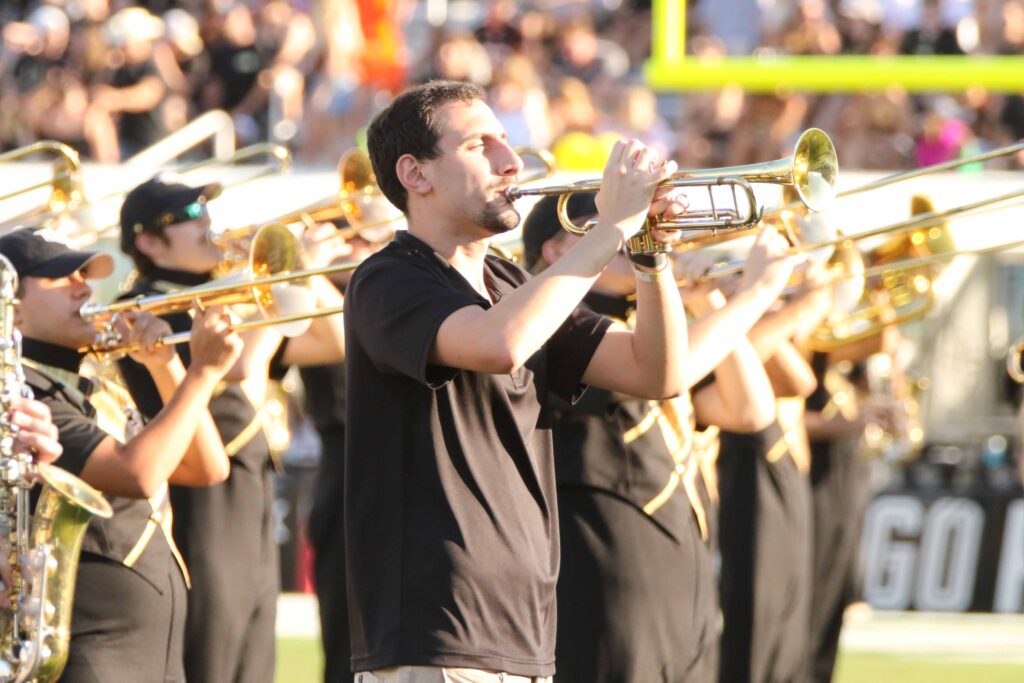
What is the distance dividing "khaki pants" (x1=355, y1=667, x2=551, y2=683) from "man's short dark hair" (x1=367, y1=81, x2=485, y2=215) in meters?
0.90

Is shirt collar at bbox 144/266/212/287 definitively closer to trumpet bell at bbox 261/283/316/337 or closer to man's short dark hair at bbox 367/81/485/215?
trumpet bell at bbox 261/283/316/337

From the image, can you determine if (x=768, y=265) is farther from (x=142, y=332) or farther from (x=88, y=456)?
(x=88, y=456)

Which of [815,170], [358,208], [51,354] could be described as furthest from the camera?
[358,208]

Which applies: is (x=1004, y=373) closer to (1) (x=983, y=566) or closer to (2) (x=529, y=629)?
(1) (x=983, y=566)

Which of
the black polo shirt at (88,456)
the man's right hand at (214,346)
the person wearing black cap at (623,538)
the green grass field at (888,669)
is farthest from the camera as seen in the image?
the green grass field at (888,669)

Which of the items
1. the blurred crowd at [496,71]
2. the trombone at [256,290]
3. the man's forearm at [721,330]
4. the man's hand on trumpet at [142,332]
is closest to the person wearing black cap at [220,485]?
the trombone at [256,290]

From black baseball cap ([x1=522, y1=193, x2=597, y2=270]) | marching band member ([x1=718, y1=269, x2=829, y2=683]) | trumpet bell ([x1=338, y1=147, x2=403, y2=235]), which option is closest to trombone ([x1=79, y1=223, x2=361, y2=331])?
black baseball cap ([x1=522, y1=193, x2=597, y2=270])

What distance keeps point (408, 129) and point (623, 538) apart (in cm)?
171

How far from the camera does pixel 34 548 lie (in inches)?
161

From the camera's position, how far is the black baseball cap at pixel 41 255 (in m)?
4.52

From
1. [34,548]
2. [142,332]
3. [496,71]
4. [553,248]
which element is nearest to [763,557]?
[553,248]

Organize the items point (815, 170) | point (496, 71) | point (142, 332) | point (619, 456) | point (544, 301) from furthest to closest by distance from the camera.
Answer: point (496, 71) → point (619, 456) → point (142, 332) → point (815, 170) → point (544, 301)

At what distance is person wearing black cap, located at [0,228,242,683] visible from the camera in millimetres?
4230

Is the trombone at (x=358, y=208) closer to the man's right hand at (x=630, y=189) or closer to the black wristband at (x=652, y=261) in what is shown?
the black wristband at (x=652, y=261)
